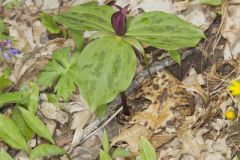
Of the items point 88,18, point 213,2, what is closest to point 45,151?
point 88,18

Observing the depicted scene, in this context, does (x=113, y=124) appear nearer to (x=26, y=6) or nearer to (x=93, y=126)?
(x=93, y=126)

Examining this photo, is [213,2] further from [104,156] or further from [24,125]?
[24,125]

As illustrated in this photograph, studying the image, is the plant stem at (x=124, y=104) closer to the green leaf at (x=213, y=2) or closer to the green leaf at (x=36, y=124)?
the green leaf at (x=36, y=124)

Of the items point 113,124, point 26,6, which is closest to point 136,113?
point 113,124

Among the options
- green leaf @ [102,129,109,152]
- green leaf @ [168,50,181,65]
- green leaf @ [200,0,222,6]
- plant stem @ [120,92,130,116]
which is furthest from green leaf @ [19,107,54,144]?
green leaf @ [200,0,222,6]

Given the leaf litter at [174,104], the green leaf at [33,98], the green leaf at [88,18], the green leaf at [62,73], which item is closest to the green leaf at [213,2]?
the leaf litter at [174,104]

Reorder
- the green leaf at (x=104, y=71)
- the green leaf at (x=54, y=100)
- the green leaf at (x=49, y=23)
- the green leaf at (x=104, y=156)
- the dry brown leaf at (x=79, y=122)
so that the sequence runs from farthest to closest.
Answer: the green leaf at (x=49, y=23)
the green leaf at (x=54, y=100)
the dry brown leaf at (x=79, y=122)
the green leaf at (x=104, y=156)
the green leaf at (x=104, y=71)
